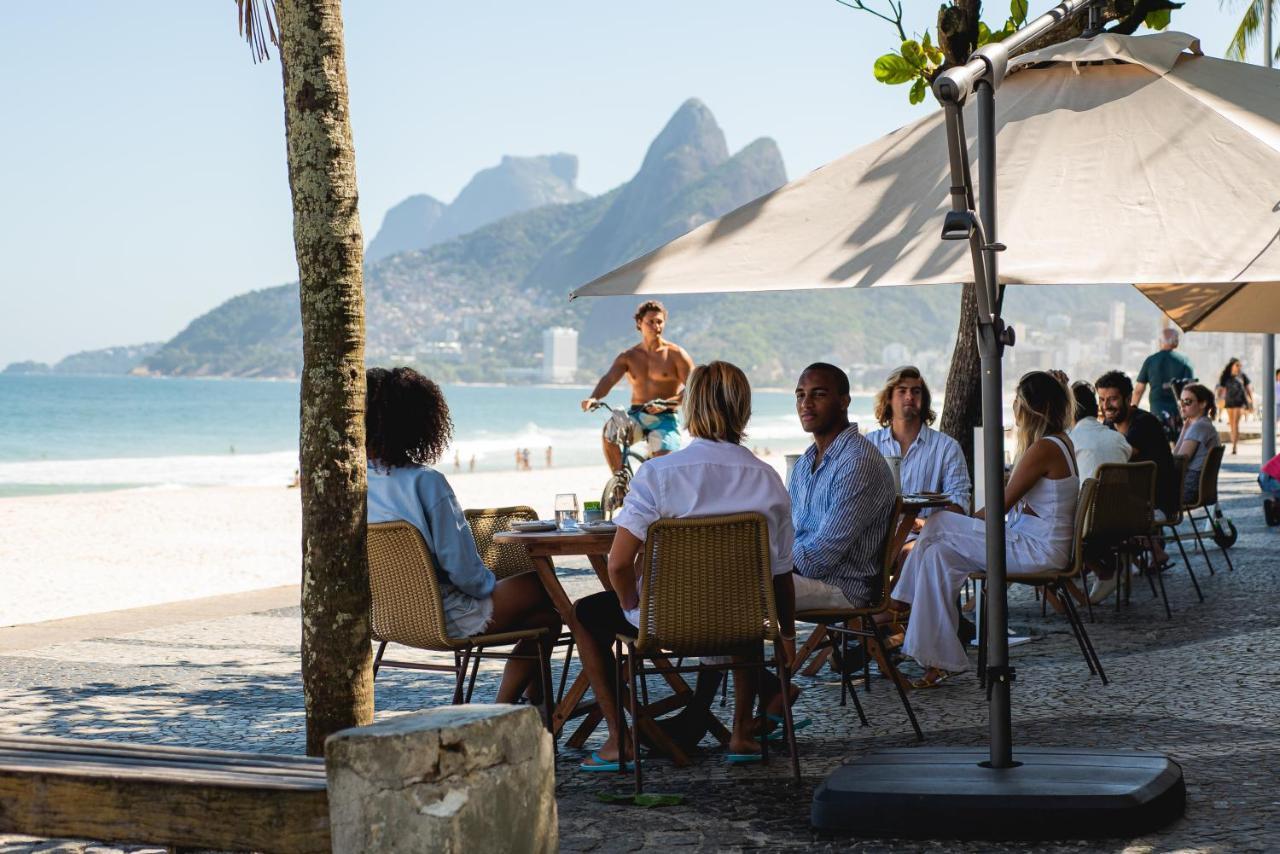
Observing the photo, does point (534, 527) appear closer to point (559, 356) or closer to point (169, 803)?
point (169, 803)

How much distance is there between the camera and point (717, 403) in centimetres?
447

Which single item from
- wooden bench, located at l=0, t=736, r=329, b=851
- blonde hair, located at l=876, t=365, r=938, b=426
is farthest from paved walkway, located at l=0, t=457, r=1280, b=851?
blonde hair, located at l=876, t=365, r=938, b=426

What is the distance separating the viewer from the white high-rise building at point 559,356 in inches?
4860

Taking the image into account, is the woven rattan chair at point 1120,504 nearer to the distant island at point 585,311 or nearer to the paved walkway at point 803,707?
the paved walkway at point 803,707

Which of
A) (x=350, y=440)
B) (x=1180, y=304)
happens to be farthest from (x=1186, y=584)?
(x=350, y=440)

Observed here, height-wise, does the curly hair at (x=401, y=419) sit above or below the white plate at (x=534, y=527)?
above

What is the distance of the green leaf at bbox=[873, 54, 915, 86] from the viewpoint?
618cm

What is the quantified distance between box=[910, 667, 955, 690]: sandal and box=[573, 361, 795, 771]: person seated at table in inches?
51.2

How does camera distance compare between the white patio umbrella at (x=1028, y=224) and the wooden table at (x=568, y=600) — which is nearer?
the white patio umbrella at (x=1028, y=224)

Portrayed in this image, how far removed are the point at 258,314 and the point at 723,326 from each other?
46.0 meters

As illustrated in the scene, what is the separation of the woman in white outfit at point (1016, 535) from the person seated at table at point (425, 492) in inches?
67.5

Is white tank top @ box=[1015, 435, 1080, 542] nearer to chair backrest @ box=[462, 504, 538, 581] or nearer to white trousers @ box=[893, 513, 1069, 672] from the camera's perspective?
white trousers @ box=[893, 513, 1069, 672]

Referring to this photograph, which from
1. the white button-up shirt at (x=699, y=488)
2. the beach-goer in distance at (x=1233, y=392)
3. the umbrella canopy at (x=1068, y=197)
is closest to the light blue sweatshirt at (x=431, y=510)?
the white button-up shirt at (x=699, y=488)

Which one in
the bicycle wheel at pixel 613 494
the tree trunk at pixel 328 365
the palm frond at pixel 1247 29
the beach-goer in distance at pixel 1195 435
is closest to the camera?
the tree trunk at pixel 328 365
